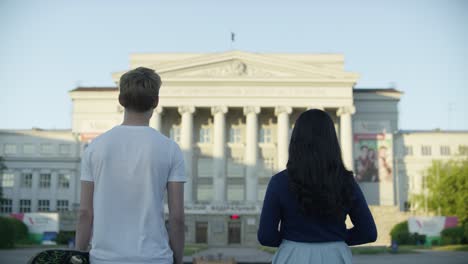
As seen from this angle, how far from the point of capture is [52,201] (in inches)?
2862

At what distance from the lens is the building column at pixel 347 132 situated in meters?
64.9

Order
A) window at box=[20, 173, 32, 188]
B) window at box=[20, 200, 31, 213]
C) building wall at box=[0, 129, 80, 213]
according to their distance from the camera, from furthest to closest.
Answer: window at box=[20, 173, 32, 188] → window at box=[20, 200, 31, 213] → building wall at box=[0, 129, 80, 213]

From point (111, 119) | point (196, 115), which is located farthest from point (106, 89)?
point (196, 115)

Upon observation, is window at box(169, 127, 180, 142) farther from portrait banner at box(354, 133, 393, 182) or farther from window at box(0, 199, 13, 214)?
window at box(0, 199, 13, 214)

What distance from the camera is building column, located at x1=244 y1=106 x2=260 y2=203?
211 ft

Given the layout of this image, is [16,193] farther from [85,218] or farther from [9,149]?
[85,218]

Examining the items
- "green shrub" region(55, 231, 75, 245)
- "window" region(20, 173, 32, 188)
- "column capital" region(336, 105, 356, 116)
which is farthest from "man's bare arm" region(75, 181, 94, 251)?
"window" region(20, 173, 32, 188)

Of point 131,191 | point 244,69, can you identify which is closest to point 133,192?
point 131,191

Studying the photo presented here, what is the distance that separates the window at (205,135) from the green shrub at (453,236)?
31.4m

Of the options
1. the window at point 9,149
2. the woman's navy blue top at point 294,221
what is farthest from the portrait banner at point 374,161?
the woman's navy blue top at point 294,221

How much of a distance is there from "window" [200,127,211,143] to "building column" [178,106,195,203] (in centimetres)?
387

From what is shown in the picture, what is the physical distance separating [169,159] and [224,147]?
61.3 meters

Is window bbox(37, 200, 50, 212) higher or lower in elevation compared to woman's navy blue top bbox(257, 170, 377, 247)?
lower

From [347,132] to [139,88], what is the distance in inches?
2455
